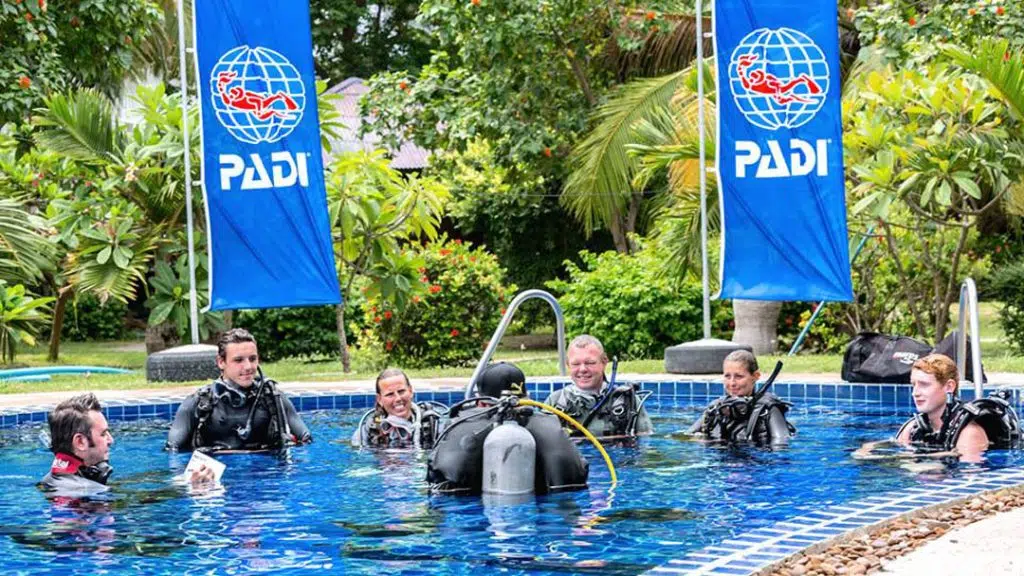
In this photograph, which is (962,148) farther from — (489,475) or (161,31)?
(161,31)

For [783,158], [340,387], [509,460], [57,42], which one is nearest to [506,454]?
[509,460]

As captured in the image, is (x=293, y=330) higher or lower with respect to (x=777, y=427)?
higher

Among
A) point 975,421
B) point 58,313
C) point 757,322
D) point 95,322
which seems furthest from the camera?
point 95,322

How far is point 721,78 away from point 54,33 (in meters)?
6.76

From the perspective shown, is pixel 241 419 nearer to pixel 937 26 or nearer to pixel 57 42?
pixel 937 26

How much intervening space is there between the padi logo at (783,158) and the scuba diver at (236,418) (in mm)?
4922

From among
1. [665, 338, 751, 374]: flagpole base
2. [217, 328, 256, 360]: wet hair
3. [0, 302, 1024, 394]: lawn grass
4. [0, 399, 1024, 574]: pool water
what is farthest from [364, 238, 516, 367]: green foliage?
[217, 328, 256, 360]: wet hair

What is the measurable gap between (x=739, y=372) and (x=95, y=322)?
18.9 meters

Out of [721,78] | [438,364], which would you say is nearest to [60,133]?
[438,364]

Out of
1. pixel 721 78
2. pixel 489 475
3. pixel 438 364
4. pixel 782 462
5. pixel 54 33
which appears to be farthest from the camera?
pixel 438 364

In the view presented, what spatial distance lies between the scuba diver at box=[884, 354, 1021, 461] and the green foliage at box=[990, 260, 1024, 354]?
24.0 ft

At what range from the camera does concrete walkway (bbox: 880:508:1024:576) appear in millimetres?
4805

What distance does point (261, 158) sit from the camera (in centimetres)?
1226

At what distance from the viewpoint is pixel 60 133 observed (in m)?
14.9
